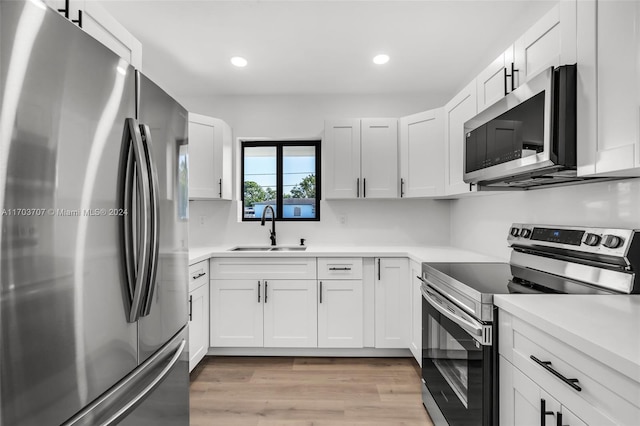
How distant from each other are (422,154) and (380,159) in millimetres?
385

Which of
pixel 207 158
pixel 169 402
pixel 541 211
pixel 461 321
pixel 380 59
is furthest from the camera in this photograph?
pixel 207 158

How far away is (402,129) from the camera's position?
3.05 m

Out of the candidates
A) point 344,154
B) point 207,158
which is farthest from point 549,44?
point 207,158

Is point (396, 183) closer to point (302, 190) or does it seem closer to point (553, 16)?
point (302, 190)

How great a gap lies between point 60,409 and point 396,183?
277 centimetres

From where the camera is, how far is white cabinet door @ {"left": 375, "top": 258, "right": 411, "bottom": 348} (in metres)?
2.72

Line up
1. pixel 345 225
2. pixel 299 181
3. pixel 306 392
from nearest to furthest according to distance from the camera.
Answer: pixel 306 392 < pixel 345 225 < pixel 299 181

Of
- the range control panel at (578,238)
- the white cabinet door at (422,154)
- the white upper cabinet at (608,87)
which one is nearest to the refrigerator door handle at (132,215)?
the white upper cabinet at (608,87)

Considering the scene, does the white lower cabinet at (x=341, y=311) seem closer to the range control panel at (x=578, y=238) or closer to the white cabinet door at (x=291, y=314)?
the white cabinet door at (x=291, y=314)

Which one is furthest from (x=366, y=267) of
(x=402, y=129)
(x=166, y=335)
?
(x=166, y=335)

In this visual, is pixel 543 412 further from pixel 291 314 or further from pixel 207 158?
pixel 207 158

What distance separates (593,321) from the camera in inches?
36.5

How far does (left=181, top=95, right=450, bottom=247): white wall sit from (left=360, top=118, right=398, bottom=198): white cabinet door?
0.33 m

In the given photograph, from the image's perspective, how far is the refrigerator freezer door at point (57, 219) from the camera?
682 millimetres
